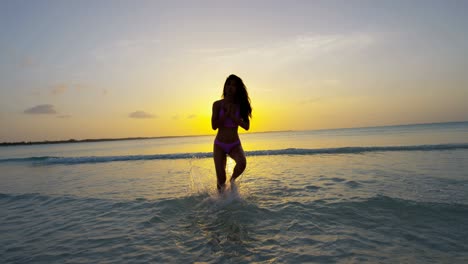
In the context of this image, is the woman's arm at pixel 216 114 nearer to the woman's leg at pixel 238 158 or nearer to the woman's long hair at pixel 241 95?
the woman's long hair at pixel 241 95

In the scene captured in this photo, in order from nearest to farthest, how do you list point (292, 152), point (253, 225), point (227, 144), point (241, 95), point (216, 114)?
point (253, 225)
point (216, 114)
point (241, 95)
point (227, 144)
point (292, 152)

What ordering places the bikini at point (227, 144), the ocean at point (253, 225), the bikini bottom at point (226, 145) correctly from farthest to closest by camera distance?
the bikini bottom at point (226, 145), the bikini at point (227, 144), the ocean at point (253, 225)

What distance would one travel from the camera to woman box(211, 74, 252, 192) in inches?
209

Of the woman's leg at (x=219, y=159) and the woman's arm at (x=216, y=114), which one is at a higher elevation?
the woman's arm at (x=216, y=114)

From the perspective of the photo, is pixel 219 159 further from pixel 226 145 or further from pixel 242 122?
pixel 242 122

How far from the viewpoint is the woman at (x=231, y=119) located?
17.4 feet

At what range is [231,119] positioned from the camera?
17.7 feet

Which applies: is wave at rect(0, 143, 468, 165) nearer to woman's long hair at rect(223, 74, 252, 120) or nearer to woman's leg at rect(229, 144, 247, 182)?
woman's leg at rect(229, 144, 247, 182)

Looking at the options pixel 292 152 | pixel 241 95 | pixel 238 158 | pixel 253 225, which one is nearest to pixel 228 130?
pixel 238 158

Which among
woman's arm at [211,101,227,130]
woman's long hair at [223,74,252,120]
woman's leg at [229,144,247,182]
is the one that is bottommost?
woman's leg at [229,144,247,182]

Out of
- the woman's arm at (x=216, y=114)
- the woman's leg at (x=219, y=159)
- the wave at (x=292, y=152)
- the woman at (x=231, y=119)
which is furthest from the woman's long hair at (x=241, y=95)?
the wave at (x=292, y=152)

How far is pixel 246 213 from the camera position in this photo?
185 inches

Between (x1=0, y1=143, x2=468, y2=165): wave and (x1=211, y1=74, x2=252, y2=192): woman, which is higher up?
(x1=211, y1=74, x2=252, y2=192): woman

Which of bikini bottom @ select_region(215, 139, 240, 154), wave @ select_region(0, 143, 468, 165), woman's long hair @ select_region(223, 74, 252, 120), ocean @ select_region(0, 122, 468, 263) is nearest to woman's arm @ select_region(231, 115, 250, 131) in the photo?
woman's long hair @ select_region(223, 74, 252, 120)
